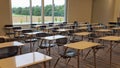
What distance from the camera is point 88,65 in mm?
4254

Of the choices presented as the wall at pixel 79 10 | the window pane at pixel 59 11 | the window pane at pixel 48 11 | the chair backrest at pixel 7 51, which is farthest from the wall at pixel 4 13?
the chair backrest at pixel 7 51

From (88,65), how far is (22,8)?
6.19m

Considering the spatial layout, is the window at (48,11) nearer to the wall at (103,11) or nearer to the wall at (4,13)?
the wall at (4,13)

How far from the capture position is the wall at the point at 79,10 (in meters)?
10.7

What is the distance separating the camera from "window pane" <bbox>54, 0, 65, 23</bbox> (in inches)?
404

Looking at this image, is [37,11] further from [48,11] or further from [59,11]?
[59,11]

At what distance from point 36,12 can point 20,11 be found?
1.00m

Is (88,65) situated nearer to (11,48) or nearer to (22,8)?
(11,48)

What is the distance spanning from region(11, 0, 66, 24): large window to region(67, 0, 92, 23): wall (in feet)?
1.64

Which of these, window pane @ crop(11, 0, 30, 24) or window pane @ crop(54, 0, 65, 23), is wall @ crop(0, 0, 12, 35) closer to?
window pane @ crop(11, 0, 30, 24)

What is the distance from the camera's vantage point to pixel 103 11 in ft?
38.9

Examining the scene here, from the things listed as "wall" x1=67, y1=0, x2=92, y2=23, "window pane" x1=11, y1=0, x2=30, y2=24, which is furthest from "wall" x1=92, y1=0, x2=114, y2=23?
"window pane" x1=11, y1=0, x2=30, y2=24

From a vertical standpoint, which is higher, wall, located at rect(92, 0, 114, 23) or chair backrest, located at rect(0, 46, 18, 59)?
wall, located at rect(92, 0, 114, 23)

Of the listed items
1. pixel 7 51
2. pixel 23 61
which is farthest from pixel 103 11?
pixel 23 61
